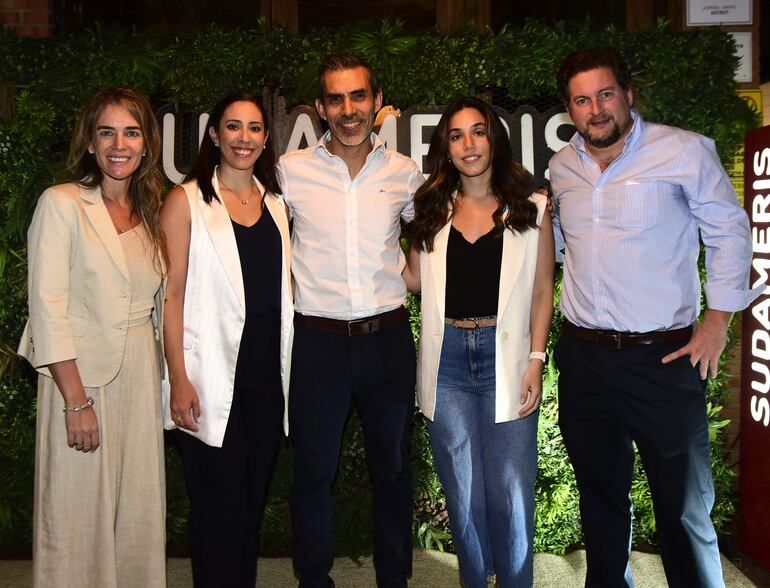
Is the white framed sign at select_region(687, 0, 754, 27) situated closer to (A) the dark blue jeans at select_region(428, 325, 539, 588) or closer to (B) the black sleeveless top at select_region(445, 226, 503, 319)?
(B) the black sleeveless top at select_region(445, 226, 503, 319)

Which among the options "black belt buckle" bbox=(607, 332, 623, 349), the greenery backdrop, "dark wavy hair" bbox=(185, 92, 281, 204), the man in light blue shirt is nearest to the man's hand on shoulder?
the man in light blue shirt

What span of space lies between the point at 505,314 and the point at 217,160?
1187 millimetres

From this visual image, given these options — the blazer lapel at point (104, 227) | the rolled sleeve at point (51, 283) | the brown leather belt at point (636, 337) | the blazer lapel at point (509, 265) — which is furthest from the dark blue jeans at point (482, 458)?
the rolled sleeve at point (51, 283)

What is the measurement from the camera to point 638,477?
3.60m

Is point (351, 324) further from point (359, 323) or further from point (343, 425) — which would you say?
point (343, 425)

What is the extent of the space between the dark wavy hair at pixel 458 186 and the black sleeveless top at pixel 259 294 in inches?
20.8

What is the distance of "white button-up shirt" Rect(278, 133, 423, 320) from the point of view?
2725 mm

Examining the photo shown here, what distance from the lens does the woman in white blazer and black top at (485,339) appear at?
8.64 feet

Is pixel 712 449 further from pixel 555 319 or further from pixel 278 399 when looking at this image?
pixel 278 399

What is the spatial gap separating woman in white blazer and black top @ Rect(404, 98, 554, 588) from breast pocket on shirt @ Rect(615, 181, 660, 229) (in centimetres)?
32

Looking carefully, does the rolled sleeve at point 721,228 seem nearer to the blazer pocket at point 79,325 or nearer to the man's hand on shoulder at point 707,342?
the man's hand on shoulder at point 707,342

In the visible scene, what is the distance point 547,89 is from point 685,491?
199 cm

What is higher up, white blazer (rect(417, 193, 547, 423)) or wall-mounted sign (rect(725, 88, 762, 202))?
wall-mounted sign (rect(725, 88, 762, 202))

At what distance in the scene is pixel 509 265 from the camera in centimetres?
264
